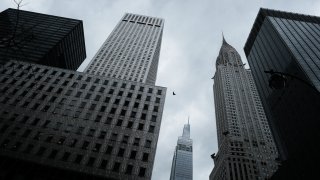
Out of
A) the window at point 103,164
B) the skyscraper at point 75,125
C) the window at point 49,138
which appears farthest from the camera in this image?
the window at point 49,138

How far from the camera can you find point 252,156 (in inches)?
5650

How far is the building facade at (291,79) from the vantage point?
213 feet

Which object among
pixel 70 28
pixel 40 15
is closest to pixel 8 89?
pixel 70 28

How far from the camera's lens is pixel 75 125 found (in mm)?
56969

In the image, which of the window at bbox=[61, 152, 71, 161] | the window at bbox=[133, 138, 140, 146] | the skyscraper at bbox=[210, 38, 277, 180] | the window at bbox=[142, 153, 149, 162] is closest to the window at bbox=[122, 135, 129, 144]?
the window at bbox=[133, 138, 140, 146]

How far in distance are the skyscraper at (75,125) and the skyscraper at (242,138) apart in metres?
93.4

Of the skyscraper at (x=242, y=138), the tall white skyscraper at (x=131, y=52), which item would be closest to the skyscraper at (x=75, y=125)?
the tall white skyscraper at (x=131, y=52)

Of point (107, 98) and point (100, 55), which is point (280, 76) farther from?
point (100, 55)

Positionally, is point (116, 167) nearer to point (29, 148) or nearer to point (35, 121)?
point (29, 148)

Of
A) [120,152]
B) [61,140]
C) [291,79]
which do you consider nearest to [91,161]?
[120,152]

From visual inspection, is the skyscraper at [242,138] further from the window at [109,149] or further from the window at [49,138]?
the window at [49,138]

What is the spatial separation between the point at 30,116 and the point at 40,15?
99760 millimetres

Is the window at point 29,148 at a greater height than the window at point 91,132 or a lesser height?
lesser

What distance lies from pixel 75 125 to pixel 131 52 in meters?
83.8
